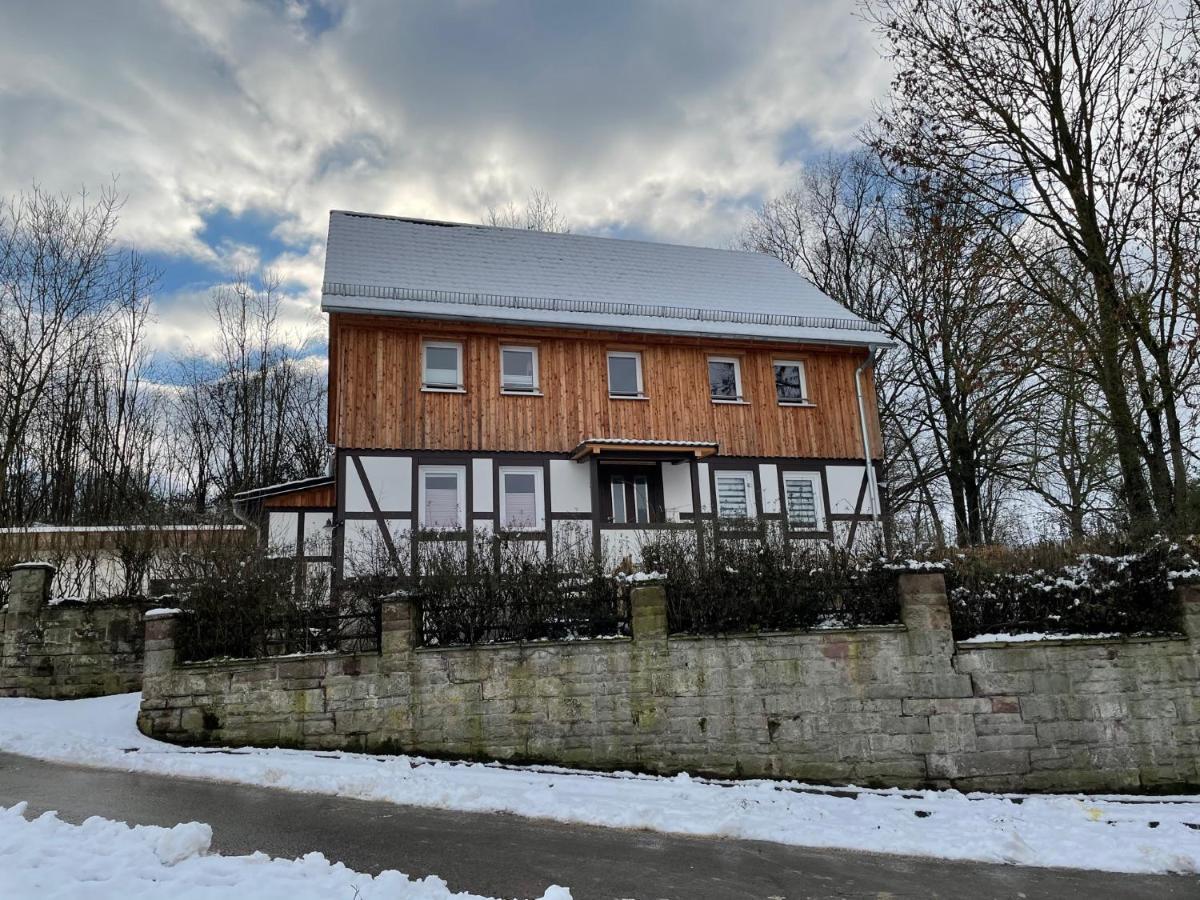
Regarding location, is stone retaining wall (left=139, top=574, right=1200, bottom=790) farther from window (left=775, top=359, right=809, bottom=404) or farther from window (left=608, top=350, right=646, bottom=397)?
window (left=775, top=359, right=809, bottom=404)

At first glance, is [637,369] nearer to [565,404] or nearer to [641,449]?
[565,404]

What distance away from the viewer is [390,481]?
1594 cm

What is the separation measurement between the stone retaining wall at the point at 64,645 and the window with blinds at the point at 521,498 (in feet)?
22.4

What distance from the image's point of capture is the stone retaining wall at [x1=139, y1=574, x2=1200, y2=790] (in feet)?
28.8

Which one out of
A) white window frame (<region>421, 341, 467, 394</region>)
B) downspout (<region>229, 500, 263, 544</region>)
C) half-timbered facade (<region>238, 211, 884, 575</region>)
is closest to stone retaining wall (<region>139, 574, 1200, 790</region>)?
downspout (<region>229, 500, 263, 544</region>)

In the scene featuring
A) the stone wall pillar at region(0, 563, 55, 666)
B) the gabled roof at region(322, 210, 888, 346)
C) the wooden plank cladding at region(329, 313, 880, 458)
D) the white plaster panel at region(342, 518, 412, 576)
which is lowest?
the stone wall pillar at region(0, 563, 55, 666)

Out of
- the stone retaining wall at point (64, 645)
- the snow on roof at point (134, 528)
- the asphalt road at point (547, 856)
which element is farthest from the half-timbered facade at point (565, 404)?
the asphalt road at point (547, 856)

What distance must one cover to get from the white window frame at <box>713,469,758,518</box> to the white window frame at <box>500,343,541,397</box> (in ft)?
13.6

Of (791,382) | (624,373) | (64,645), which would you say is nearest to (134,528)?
→ (64,645)

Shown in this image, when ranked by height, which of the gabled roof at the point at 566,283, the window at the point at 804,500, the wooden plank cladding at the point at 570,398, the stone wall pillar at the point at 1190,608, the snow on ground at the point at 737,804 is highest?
the gabled roof at the point at 566,283

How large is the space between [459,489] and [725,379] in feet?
20.9

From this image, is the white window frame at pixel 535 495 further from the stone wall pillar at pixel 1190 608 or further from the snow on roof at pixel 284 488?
the stone wall pillar at pixel 1190 608

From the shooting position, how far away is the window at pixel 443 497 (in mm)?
16219

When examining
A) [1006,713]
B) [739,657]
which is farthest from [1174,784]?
[739,657]
